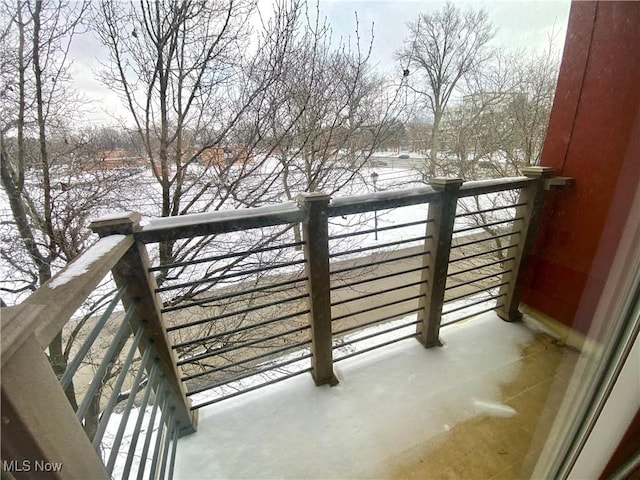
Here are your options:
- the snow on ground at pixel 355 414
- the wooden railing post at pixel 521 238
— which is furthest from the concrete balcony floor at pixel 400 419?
the wooden railing post at pixel 521 238

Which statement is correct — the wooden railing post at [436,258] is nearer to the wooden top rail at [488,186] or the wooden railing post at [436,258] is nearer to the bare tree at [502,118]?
the wooden top rail at [488,186]

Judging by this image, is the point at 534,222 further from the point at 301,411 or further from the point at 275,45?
the point at 275,45

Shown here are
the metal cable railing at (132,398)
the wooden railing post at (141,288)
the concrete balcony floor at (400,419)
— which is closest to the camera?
the metal cable railing at (132,398)

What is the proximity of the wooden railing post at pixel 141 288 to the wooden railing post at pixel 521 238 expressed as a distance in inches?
89.9

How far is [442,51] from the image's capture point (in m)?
3.72

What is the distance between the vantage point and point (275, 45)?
281 cm

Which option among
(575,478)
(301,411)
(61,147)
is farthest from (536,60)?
(61,147)

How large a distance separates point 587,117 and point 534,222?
2.29 feet

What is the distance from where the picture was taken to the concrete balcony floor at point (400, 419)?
1.26 m

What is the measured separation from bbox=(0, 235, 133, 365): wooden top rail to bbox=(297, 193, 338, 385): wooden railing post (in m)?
0.76

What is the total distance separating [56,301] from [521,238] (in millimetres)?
2501

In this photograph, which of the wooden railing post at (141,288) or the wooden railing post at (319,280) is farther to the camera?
the wooden railing post at (319,280)

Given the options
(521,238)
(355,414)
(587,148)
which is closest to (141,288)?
(355,414)

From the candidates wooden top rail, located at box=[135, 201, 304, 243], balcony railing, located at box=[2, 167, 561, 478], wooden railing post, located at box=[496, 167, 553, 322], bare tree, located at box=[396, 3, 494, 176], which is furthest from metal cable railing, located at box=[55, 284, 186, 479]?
bare tree, located at box=[396, 3, 494, 176]
